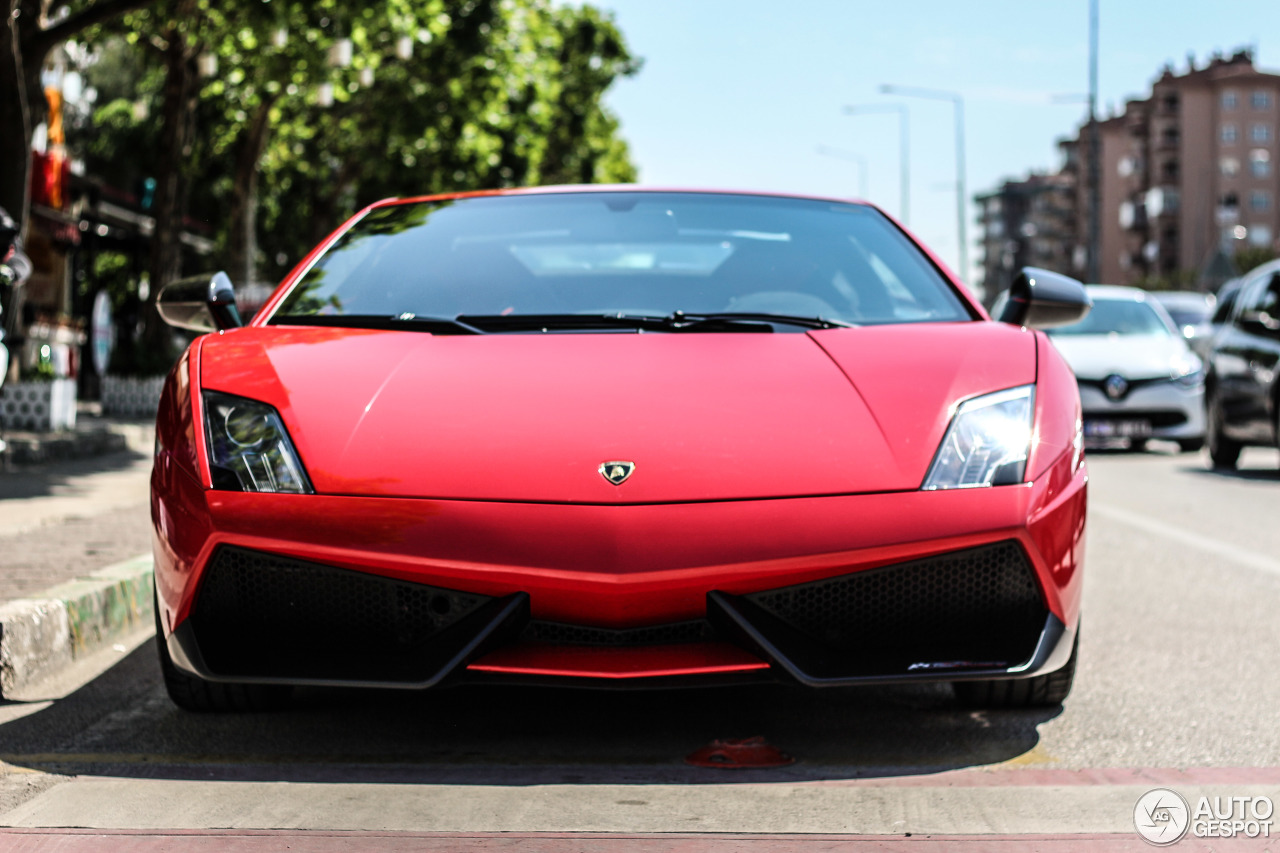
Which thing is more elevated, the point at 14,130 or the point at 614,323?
the point at 14,130

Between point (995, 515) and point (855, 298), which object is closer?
point (995, 515)

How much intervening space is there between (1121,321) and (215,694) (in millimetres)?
12667

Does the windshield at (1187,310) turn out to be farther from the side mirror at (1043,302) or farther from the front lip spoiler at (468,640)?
the front lip spoiler at (468,640)

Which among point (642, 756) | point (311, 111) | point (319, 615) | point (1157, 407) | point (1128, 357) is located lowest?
point (1157, 407)

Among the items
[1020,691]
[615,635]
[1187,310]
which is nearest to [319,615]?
[615,635]

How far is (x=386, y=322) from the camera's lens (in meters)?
4.05

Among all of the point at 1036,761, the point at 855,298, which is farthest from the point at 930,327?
the point at 1036,761

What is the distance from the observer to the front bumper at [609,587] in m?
3.29

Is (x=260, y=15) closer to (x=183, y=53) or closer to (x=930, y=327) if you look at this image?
(x=183, y=53)

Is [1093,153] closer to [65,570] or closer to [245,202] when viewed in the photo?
[245,202]

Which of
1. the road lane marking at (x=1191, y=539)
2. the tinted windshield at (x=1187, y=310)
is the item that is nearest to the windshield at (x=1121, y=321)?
the road lane marking at (x=1191, y=539)

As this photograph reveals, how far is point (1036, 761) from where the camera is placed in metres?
3.62

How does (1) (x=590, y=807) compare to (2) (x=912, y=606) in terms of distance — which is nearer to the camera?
(1) (x=590, y=807)

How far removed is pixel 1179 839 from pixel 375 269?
2493 mm
